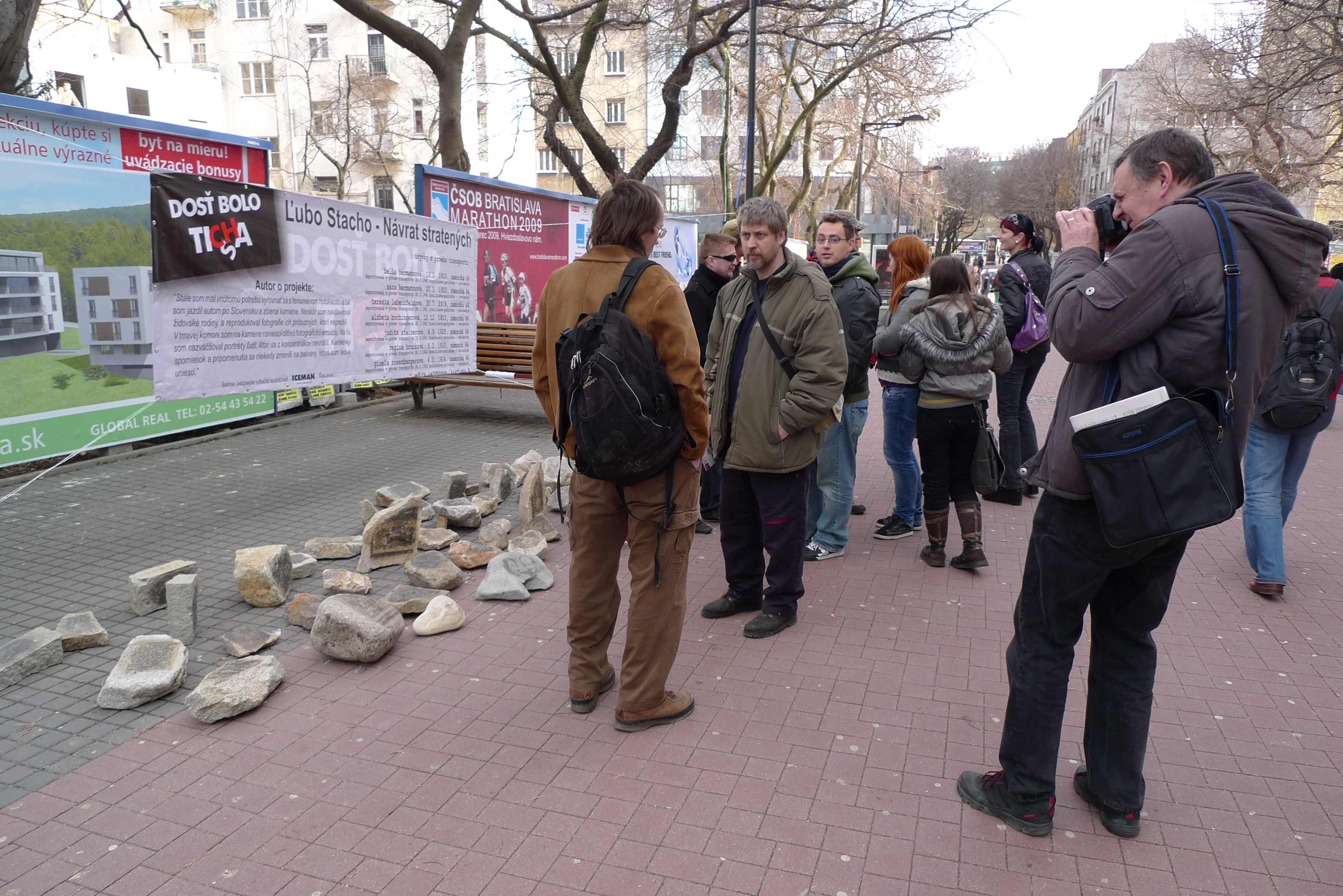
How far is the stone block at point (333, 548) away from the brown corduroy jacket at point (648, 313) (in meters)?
2.67

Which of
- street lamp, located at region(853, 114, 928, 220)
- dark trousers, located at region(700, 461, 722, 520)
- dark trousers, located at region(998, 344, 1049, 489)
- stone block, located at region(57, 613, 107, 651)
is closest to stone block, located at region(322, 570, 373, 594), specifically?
stone block, located at region(57, 613, 107, 651)

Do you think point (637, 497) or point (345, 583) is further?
point (345, 583)

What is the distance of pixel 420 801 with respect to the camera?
2998 mm

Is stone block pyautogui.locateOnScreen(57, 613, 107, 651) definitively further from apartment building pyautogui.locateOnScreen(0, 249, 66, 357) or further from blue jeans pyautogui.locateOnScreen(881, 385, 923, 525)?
blue jeans pyautogui.locateOnScreen(881, 385, 923, 525)

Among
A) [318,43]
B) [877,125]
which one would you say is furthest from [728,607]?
[318,43]

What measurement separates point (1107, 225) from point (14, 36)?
8.53 m

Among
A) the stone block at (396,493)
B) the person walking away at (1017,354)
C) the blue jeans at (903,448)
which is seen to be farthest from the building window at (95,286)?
the person walking away at (1017,354)

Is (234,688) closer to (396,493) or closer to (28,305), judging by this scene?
(396,493)

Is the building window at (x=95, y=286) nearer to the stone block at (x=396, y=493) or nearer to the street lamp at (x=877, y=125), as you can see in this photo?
the stone block at (x=396, y=493)

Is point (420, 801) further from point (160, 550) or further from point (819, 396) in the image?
point (160, 550)

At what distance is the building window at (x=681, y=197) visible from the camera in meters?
44.0

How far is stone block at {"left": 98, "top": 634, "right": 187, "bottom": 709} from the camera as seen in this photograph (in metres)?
3.63

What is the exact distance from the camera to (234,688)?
3.59 m

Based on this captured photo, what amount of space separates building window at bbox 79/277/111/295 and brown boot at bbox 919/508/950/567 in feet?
19.2
